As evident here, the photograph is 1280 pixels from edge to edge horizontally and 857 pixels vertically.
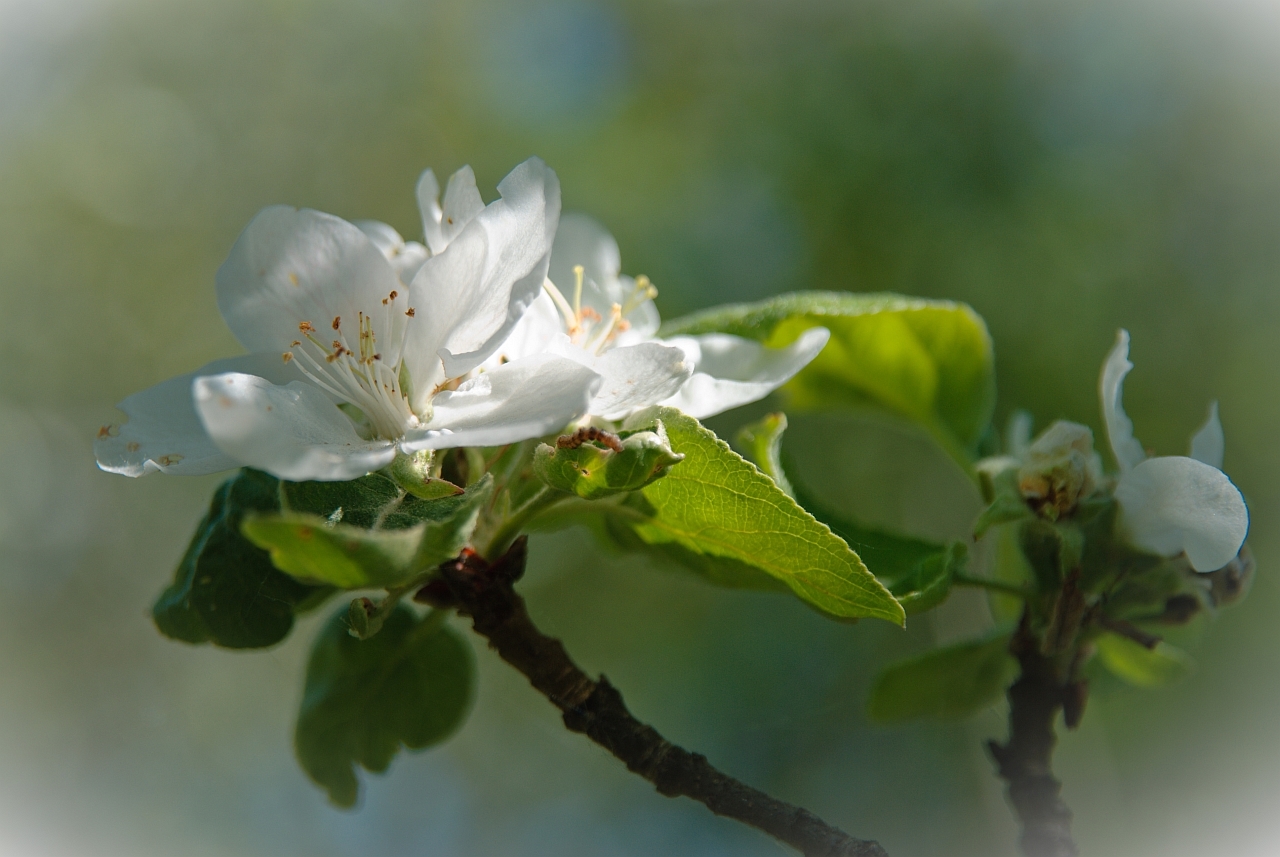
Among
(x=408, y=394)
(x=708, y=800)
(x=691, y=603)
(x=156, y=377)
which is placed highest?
(x=408, y=394)

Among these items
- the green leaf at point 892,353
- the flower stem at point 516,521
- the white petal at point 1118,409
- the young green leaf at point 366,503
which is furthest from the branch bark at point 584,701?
the white petal at point 1118,409

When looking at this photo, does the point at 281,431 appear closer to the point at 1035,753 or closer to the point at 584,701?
the point at 584,701

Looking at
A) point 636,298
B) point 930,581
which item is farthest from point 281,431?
point 930,581

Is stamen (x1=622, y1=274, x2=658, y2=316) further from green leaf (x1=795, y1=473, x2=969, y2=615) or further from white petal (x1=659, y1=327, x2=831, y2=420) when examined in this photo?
green leaf (x1=795, y1=473, x2=969, y2=615)

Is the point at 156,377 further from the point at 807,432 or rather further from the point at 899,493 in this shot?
the point at 899,493

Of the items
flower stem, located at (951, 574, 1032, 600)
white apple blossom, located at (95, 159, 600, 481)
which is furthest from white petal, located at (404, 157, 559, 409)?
flower stem, located at (951, 574, 1032, 600)

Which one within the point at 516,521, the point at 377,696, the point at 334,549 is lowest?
the point at 377,696

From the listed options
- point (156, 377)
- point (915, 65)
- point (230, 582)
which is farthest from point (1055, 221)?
point (156, 377)

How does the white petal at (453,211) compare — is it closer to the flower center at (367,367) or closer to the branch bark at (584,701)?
the flower center at (367,367)
